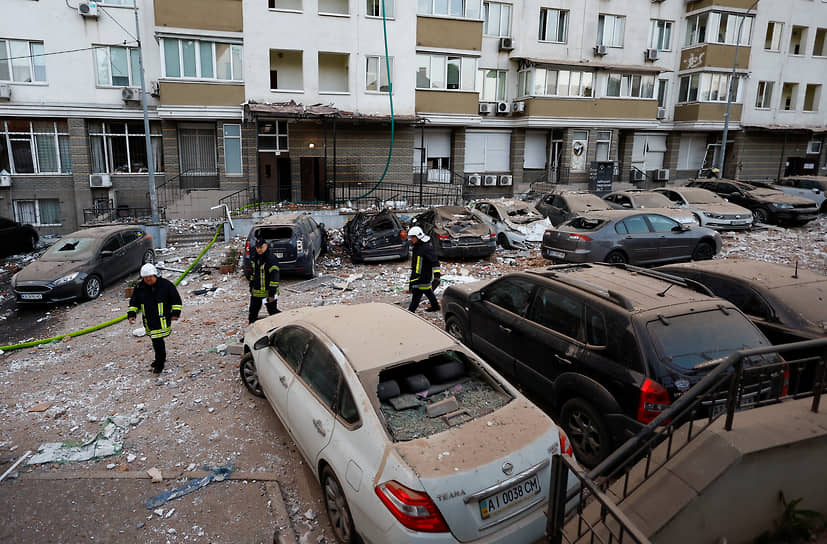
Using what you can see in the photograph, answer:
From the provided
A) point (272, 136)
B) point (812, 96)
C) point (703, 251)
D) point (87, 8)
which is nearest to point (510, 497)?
point (703, 251)

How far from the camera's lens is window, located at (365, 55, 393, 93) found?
20.0 meters

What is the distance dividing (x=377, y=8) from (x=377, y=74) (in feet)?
8.33

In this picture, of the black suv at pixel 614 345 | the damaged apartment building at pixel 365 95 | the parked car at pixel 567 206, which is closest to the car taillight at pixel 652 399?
the black suv at pixel 614 345

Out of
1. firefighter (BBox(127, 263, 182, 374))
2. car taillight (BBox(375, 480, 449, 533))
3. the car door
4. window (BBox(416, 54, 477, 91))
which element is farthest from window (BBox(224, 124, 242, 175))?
car taillight (BBox(375, 480, 449, 533))

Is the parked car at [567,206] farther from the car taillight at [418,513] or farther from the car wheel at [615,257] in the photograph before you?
the car taillight at [418,513]

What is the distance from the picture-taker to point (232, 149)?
19.5 meters

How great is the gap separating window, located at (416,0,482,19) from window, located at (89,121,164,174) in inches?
470

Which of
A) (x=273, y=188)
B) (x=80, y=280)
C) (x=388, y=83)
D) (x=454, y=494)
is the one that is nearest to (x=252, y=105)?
(x=273, y=188)

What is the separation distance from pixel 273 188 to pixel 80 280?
34.0ft

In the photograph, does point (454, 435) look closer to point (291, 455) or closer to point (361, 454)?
point (361, 454)

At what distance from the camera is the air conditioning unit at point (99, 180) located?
750 inches

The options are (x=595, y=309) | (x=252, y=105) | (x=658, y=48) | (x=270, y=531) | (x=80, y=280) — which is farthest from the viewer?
(x=658, y=48)

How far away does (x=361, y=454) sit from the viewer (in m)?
3.62

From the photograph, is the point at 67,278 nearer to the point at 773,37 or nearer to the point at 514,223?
the point at 514,223
